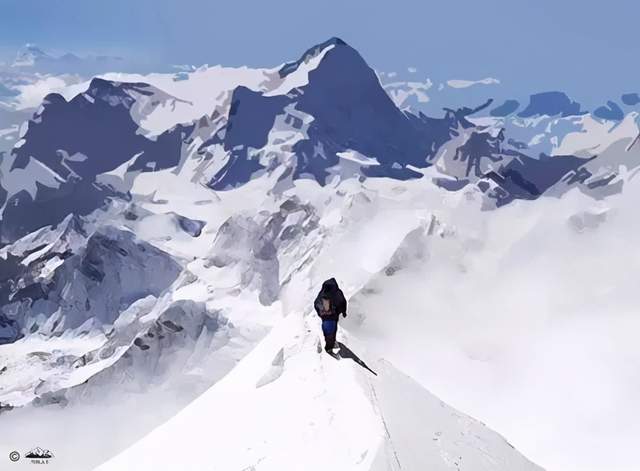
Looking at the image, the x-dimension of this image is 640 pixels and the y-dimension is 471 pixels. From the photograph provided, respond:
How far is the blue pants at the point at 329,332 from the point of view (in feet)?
90.9

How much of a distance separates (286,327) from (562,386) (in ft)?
582

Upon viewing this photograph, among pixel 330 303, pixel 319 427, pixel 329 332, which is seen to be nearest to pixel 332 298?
pixel 330 303

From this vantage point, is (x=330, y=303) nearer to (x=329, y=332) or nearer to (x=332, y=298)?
(x=332, y=298)

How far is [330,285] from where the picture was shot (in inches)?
1055

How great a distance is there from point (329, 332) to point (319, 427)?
5.95 m

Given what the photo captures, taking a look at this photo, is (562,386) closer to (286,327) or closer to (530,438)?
(530,438)

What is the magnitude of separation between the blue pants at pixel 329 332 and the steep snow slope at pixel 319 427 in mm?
479

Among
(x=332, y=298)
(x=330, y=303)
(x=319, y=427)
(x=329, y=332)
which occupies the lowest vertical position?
(x=319, y=427)

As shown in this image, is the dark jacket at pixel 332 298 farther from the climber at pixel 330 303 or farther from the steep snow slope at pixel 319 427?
the steep snow slope at pixel 319 427

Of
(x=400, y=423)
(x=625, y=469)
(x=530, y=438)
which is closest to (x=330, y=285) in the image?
(x=400, y=423)

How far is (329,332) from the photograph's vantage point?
28.2 m

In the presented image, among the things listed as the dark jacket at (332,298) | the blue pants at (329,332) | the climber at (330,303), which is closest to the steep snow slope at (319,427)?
the blue pants at (329,332)

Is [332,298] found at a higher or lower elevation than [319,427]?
higher

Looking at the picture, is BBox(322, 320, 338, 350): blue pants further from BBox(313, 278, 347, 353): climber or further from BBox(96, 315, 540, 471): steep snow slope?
BBox(96, 315, 540, 471): steep snow slope
